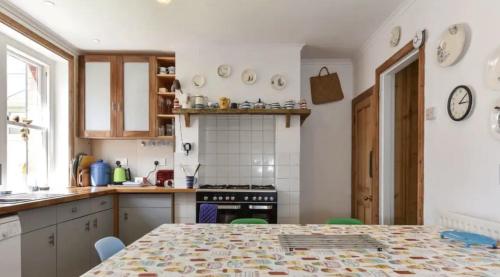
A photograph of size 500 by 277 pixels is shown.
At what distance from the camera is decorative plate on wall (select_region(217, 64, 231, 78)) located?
3725mm

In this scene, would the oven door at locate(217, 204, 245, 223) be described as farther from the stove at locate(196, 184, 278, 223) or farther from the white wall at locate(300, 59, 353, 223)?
the white wall at locate(300, 59, 353, 223)

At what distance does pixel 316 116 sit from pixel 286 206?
1.29 metres

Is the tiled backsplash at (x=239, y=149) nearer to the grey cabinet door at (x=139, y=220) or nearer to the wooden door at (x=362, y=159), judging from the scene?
the grey cabinet door at (x=139, y=220)

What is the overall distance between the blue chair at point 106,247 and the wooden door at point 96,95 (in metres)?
→ 2.54

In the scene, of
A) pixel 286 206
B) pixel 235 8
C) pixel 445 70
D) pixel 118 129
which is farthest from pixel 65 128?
pixel 445 70

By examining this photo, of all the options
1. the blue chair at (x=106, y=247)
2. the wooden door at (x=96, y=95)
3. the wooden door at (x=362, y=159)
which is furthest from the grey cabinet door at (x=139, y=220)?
the wooden door at (x=362, y=159)

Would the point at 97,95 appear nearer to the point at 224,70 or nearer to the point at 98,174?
the point at 98,174

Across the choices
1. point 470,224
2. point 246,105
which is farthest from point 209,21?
point 470,224

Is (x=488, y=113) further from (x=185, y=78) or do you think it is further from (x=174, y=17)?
(x=185, y=78)

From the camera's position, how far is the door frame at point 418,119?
7.64ft

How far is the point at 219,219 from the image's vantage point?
346cm

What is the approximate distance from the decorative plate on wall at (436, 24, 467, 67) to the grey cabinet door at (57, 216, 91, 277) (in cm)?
312

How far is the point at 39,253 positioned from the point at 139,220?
1206mm

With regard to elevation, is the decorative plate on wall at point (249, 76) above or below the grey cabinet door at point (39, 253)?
above
